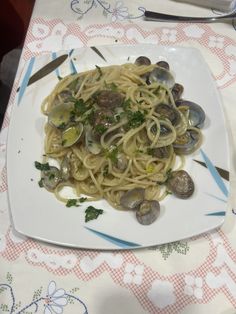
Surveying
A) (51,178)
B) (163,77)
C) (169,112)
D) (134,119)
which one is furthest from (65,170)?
(163,77)

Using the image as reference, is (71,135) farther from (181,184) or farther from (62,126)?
(181,184)

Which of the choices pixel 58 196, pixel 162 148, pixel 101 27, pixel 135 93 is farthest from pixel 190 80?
pixel 58 196

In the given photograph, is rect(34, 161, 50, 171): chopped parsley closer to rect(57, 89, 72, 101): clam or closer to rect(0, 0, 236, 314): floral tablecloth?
rect(0, 0, 236, 314): floral tablecloth

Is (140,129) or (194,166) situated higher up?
(140,129)

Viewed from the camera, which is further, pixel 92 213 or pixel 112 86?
pixel 112 86

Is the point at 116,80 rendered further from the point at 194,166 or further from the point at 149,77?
the point at 194,166

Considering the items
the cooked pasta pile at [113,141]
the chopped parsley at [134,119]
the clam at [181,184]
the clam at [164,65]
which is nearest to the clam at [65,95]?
the cooked pasta pile at [113,141]

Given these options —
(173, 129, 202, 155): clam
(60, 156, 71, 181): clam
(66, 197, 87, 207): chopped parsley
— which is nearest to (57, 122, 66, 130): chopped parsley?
(60, 156, 71, 181): clam

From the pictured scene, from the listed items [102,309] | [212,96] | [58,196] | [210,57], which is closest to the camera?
[102,309]
